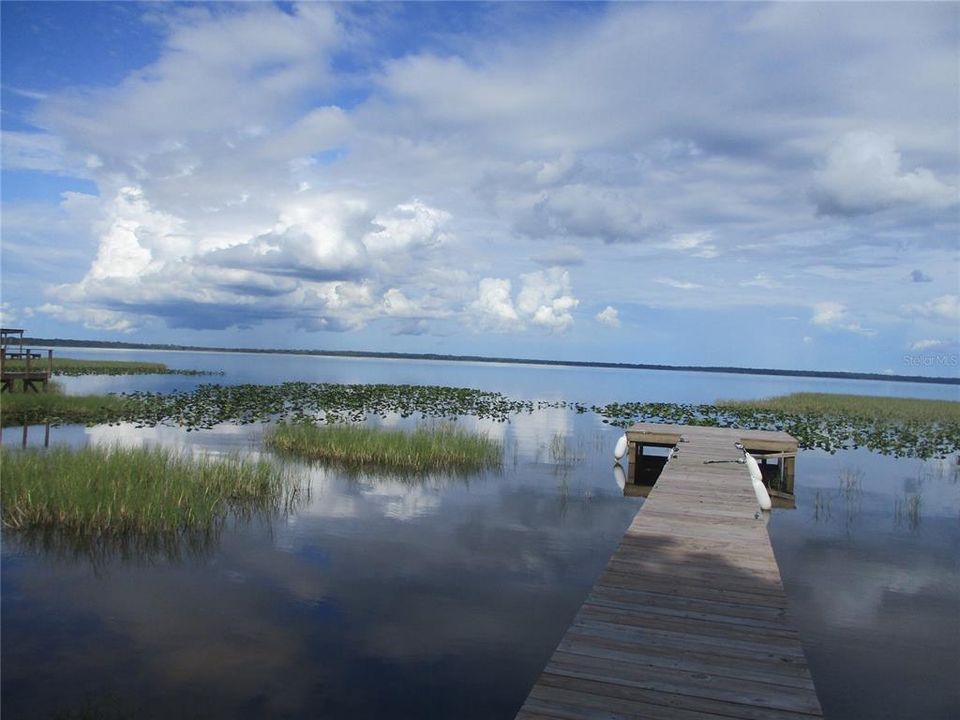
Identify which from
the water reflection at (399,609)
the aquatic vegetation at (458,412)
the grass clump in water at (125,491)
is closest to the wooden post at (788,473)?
the water reflection at (399,609)

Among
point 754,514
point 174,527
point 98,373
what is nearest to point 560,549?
point 754,514

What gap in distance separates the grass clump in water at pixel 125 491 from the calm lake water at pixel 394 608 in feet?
1.78

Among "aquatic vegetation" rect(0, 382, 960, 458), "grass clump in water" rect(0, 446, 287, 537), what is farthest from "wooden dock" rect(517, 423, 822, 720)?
"aquatic vegetation" rect(0, 382, 960, 458)

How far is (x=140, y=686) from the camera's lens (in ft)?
20.2

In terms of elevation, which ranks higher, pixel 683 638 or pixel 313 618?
pixel 683 638

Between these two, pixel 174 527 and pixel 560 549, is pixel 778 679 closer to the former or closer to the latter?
pixel 560 549

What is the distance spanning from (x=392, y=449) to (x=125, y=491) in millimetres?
7627

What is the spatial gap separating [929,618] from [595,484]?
8289 mm

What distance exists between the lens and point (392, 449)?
17.6m

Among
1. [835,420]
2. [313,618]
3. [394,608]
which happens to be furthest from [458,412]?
[313,618]

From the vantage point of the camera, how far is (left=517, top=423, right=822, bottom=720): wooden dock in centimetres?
432

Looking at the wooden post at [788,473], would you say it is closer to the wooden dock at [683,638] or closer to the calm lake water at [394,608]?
the calm lake water at [394,608]

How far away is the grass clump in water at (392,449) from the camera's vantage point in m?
17.3

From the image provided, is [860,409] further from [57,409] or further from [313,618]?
[57,409]
